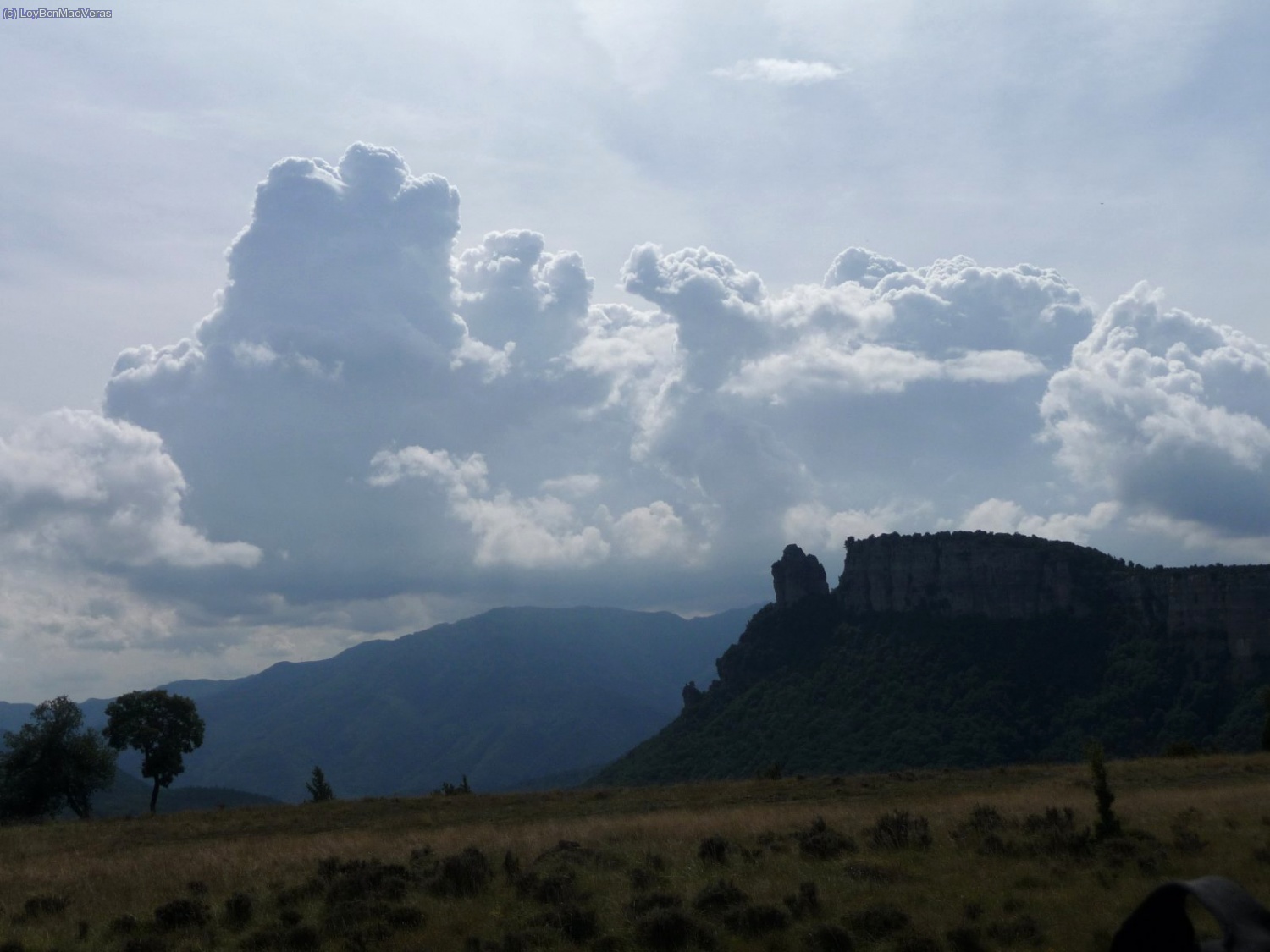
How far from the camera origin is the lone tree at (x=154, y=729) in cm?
6003

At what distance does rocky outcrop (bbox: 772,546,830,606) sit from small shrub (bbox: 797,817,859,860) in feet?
453

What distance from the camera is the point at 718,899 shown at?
56.9 ft

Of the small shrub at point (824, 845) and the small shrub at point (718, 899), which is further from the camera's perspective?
the small shrub at point (824, 845)

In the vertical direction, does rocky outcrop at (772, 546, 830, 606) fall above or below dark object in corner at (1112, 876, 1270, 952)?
above

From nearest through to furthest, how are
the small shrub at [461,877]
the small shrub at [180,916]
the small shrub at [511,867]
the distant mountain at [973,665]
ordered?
the small shrub at [180,916] < the small shrub at [461,877] < the small shrub at [511,867] < the distant mountain at [973,665]

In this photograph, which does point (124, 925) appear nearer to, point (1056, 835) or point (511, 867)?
point (511, 867)

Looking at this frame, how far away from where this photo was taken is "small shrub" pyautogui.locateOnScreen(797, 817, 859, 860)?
70.1 feet

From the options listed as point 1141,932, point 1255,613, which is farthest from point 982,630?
point 1141,932

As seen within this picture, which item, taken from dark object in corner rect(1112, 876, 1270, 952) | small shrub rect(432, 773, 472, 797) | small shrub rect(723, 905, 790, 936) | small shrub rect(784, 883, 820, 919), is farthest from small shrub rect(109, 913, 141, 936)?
small shrub rect(432, 773, 472, 797)

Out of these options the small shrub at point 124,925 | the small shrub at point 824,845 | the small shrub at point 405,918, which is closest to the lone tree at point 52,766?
the small shrub at point 124,925

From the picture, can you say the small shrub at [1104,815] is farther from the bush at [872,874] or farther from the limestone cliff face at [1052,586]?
the limestone cliff face at [1052,586]

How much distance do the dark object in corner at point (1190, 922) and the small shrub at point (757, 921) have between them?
10.9m

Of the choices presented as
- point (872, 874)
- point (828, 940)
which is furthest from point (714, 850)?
point (828, 940)

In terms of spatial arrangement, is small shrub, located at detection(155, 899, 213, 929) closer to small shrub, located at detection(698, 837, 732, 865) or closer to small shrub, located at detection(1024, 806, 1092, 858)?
small shrub, located at detection(698, 837, 732, 865)
